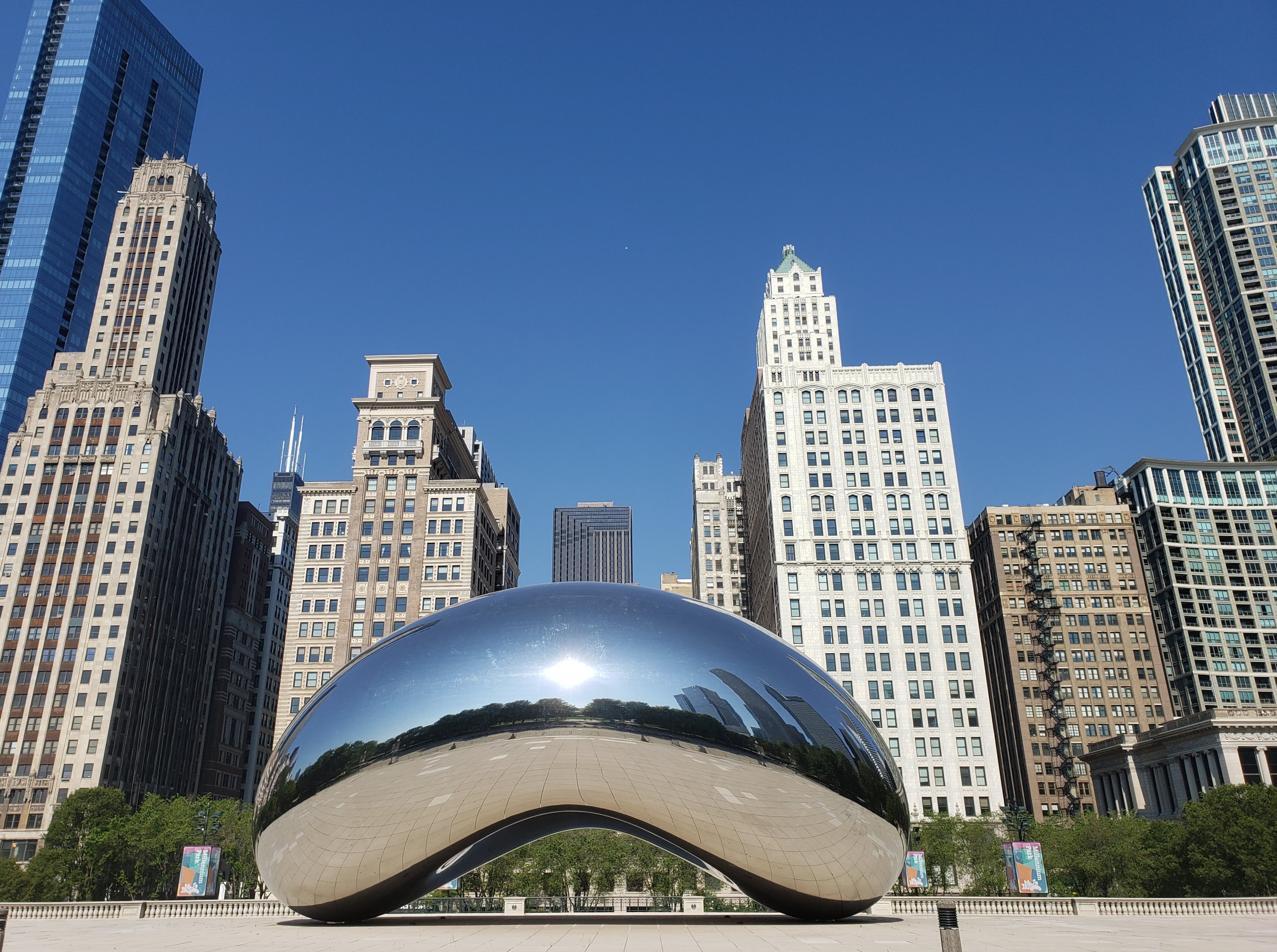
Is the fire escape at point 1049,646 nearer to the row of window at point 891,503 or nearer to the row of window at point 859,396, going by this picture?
the row of window at point 891,503

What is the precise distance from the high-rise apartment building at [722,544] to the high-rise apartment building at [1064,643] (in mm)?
40885

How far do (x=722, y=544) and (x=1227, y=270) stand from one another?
4214 inches

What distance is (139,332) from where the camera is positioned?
390 feet

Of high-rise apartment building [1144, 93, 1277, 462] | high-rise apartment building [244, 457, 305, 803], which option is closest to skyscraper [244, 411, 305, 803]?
high-rise apartment building [244, 457, 305, 803]

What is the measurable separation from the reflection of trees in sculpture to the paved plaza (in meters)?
1.97

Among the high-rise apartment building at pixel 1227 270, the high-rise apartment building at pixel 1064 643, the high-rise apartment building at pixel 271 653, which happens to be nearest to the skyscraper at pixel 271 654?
the high-rise apartment building at pixel 271 653

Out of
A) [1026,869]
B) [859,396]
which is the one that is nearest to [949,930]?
[1026,869]

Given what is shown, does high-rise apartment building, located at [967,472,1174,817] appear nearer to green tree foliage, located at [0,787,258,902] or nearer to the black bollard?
green tree foliage, located at [0,787,258,902]

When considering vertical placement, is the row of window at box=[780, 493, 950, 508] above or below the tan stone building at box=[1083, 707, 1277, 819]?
above

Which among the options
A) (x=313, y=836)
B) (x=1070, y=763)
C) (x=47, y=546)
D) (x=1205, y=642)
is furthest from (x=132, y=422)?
(x=1205, y=642)

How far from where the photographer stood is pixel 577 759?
11.4 m

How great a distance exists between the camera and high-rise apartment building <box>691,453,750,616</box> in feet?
518

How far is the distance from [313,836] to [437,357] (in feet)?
325

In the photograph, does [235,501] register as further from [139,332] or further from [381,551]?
[381,551]
